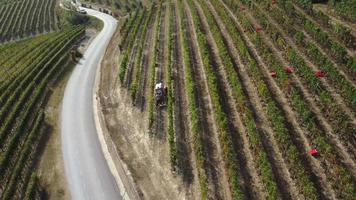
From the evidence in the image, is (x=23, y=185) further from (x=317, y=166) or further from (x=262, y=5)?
(x=262, y=5)

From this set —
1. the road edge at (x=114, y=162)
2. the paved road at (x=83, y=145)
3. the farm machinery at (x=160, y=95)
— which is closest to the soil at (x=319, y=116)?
the farm machinery at (x=160, y=95)

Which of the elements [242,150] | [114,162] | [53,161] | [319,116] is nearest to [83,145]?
[53,161]

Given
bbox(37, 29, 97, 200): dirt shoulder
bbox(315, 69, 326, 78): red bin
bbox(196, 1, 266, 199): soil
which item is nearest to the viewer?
bbox(196, 1, 266, 199): soil

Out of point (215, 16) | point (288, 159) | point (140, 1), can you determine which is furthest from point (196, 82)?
point (140, 1)

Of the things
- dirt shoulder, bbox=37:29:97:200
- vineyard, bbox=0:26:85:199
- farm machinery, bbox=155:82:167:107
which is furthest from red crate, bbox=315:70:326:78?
vineyard, bbox=0:26:85:199

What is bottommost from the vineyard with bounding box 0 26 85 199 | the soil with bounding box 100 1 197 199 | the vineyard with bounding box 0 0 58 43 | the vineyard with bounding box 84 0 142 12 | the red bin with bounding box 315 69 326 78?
the vineyard with bounding box 0 0 58 43

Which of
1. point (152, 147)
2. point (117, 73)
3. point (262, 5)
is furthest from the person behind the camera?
point (262, 5)

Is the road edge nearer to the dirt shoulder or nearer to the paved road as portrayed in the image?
the paved road
